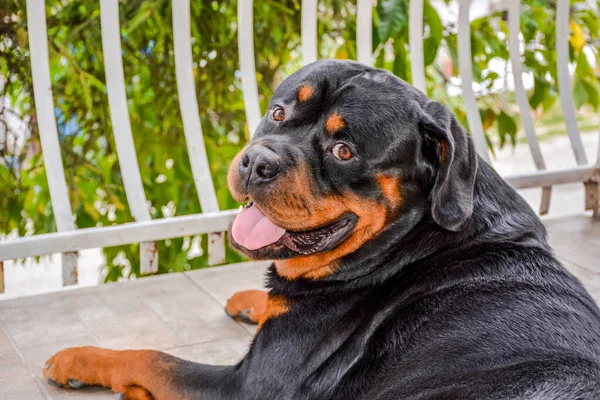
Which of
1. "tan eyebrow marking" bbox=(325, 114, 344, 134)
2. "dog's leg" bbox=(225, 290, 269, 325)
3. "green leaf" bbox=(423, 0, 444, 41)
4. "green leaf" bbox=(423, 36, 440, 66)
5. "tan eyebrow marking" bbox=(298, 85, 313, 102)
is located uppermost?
"green leaf" bbox=(423, 0, 444, 41)

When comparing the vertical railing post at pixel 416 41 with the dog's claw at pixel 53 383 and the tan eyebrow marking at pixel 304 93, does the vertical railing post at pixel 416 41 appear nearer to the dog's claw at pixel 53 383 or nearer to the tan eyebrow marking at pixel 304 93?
the tan eyebrow marking at pixel 304 93

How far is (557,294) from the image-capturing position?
7.23 feet

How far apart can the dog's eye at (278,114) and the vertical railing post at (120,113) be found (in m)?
1.08

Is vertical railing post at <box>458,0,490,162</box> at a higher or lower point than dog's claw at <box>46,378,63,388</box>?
higher

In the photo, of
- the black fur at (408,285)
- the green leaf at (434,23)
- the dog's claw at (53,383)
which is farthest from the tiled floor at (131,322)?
the green leaf at (434,23)

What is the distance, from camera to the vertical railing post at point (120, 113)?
3334 mm

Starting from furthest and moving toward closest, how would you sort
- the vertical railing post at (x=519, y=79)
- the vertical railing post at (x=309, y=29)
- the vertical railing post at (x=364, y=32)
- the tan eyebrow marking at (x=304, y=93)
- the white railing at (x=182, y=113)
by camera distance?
the vertical railing post at (x=519, y=79) → the vertical railing post at (x=364, y=32) → the vertical railing post at (x=309, y=29) → the white railing at (x=182, y=113) → the tan eyebrow marking at (x=304, y=93)

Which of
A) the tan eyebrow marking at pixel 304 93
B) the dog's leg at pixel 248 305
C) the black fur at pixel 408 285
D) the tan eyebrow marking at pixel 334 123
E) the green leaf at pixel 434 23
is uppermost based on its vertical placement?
the green leaf at pixel 434 23

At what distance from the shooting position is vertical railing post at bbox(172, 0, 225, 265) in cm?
350

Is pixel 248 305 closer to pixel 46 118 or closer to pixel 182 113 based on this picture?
pixel 182 113

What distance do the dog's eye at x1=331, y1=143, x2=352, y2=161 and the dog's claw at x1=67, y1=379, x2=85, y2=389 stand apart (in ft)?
3.62

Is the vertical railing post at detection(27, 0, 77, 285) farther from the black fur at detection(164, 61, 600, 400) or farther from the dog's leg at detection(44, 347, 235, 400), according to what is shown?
the black fur at detection(164, 61, 600, 400)

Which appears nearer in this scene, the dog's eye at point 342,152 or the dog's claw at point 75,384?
the dog's eye at point 342,152

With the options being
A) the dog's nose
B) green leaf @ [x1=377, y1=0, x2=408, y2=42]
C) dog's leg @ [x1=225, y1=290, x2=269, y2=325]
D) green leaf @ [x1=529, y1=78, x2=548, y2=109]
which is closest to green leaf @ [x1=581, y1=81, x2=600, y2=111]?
green leaf @ [x1=529, y1=78, x2=548, y2=109]
